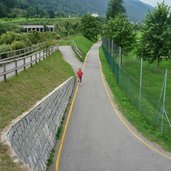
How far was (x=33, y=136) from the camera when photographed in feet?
36.3

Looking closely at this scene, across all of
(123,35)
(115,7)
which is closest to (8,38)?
(123,35)

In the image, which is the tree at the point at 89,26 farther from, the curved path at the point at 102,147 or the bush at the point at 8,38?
the curved path at the point at 102,147

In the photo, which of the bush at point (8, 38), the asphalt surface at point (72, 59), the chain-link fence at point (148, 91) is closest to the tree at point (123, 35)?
the chain-link fence at point (148, 91)

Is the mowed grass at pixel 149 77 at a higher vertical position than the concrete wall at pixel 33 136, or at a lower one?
lower

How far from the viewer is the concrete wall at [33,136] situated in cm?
913

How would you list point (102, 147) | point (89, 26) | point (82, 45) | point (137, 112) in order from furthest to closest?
point (89, 26) < point (82, 45) < point (137, 112) < point (102, 147)

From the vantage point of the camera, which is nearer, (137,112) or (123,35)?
(137,112)

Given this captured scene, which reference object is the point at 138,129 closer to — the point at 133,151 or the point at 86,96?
the point at 133,151

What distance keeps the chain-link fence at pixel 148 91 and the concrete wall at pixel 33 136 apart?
Answer: 5.32 meters

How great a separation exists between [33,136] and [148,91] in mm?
17066

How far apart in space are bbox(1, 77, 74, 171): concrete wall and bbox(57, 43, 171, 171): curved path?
879mm

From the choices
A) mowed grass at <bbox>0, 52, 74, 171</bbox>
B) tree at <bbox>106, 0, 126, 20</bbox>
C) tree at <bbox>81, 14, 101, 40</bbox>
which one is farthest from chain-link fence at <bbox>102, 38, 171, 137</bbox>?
tree at <bbox>106, 0, 126, 20</bbox>

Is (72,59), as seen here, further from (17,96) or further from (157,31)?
(17,96)

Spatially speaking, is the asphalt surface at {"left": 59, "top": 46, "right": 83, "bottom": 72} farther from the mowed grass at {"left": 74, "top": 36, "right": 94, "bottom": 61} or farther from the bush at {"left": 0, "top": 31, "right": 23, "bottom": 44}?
the bush at {"left": 0, "top": 31, "right": 23, "bottom": 44}
